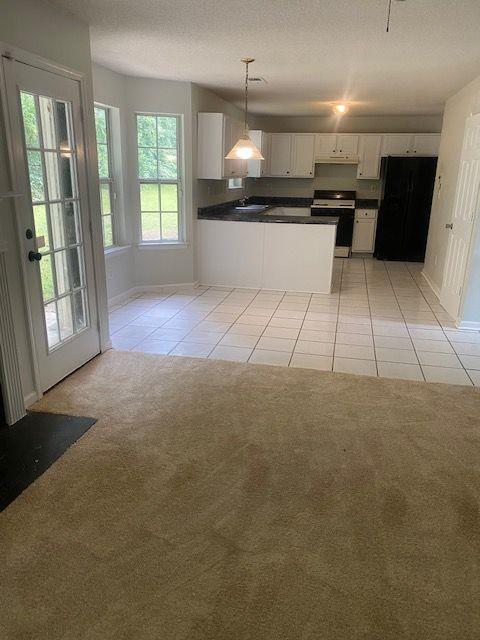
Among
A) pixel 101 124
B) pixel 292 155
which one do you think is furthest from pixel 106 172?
pixel 292 155

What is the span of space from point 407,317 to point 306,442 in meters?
2.71

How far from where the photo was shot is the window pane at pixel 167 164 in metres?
5.34

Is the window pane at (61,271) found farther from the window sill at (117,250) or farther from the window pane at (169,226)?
the window pane at (169,226)

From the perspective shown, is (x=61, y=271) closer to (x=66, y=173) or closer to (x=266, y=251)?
(x=66, y=173)

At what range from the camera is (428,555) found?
1844 mm

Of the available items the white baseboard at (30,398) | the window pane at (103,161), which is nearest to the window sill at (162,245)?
the window pane at (103,161)

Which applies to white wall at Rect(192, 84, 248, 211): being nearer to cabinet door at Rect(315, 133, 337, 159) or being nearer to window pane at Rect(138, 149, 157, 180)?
window pane at Rect(138, 149, 157, 180)

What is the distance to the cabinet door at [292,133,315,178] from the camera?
26.6 ft

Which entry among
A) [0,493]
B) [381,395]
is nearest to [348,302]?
[381,395]

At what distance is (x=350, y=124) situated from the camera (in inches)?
325

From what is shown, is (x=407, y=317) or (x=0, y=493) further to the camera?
(x=407, y=317)

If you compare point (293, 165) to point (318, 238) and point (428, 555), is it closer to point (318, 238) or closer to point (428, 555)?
point (318, 238)

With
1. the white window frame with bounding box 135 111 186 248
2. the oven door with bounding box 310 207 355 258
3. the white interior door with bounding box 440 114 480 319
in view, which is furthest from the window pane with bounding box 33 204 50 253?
the oven door with bounding box 310 207 355 258

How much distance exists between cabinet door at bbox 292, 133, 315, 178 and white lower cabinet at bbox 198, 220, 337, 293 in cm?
307
